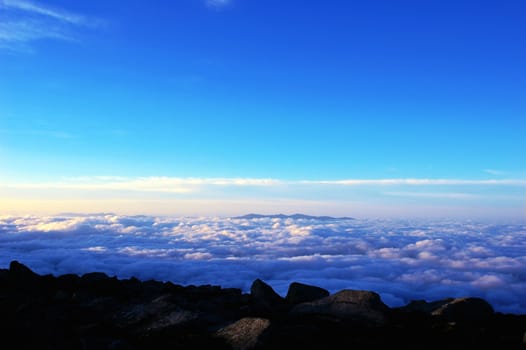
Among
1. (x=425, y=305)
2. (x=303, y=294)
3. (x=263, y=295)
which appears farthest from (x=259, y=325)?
(x=425, y=305)

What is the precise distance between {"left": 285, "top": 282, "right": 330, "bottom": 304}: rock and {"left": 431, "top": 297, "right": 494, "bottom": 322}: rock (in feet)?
18.5

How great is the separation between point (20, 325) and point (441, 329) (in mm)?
11674

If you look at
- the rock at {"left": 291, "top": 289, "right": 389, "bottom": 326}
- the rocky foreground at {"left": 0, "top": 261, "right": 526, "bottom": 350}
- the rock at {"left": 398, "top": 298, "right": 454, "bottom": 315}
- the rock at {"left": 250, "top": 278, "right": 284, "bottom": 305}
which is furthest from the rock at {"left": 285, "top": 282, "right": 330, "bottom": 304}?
the rock at {"left": 291, "top": 289, "right": 389, "bottom": 326}

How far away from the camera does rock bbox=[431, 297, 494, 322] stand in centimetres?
1345

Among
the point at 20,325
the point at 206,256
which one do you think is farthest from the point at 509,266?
the point at 20,325

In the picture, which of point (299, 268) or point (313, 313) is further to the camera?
point (299, 268)

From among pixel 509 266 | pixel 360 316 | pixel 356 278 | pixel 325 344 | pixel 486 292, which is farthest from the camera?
pixel 509 266

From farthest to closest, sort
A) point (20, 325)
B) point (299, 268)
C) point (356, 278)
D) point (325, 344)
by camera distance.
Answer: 1. point (299, 268)
2. point (356, 278)
3. point (20, 325)
4. point (325, 344)

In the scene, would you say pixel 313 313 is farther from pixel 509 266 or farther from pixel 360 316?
pixel 509 266

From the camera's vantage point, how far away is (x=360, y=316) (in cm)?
1225

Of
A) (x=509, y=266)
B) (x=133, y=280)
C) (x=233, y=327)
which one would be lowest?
(x=509, y=266)

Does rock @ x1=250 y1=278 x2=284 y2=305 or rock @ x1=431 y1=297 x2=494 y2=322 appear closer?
rock @ x1=431 y1=297 x2=494 y2=322

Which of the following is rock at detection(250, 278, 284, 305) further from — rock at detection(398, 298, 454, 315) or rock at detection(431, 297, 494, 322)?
rock at detection(431, 297, 494, 322)

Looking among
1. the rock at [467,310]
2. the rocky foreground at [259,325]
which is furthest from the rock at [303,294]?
the rock at [467,310]
